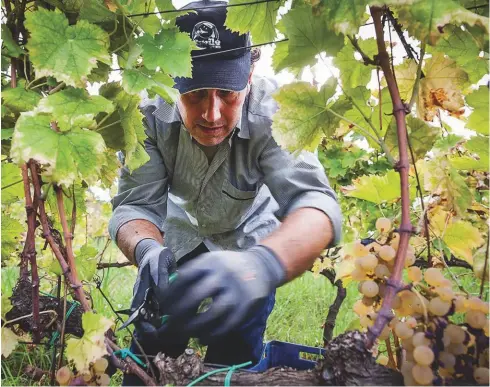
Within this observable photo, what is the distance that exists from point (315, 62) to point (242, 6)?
26 cm

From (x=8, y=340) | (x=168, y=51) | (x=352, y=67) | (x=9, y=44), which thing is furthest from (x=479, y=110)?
(x=8, y=340)

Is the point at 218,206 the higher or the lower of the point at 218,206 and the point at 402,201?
the lower

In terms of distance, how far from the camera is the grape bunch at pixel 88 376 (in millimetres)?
1094

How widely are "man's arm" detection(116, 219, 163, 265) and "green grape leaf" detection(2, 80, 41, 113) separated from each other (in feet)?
3.01

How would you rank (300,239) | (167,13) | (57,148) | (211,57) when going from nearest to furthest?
(57,148) → (167,13) → (300,239) → (211,57)

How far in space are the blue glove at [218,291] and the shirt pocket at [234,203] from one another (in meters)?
1.15

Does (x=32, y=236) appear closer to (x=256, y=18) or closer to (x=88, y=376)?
(x=88, y=376)

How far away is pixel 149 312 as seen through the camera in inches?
52.7

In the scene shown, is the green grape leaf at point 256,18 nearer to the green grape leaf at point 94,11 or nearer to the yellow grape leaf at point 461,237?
the green grape leaf at point 94,11

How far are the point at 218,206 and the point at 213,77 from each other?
2.52ft

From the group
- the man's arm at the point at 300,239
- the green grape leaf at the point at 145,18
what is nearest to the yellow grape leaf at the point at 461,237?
the man's arm at the point at 300,239

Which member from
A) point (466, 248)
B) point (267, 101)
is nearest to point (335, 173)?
point (267, 101)

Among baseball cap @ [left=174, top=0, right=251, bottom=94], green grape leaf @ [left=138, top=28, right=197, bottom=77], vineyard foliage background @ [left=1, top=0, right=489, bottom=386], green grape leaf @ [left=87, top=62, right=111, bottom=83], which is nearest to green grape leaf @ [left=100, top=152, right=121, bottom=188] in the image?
vineyard foliage background @ [left=1, top=0, right=489, bottom=386]


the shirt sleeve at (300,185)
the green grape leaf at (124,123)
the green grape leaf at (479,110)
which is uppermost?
the green grape leaf at (124,123)
